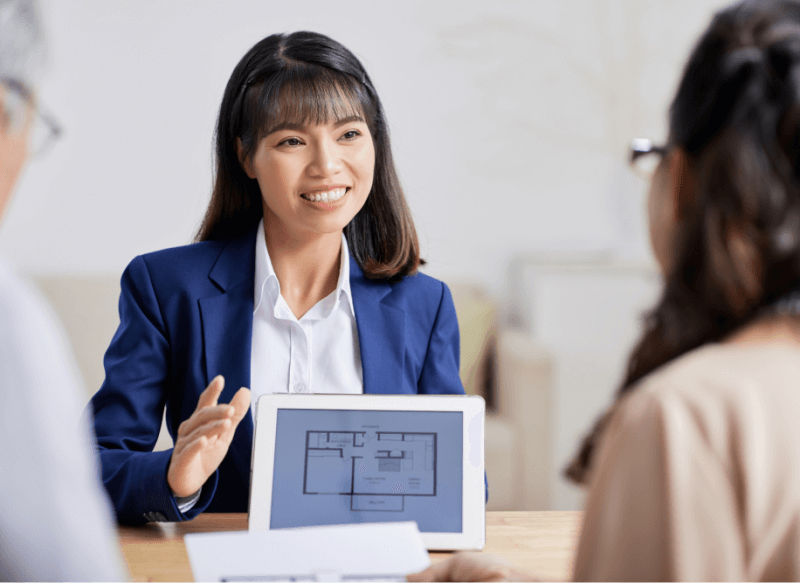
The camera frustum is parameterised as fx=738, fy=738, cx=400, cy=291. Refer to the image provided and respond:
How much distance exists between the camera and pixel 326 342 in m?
1.30

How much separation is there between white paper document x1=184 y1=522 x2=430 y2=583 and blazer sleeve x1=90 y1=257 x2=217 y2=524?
12cm

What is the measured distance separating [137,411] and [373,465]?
44 centimetres

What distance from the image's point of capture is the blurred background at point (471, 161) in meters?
2.89

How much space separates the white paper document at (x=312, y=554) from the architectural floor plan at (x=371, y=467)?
0.12ft

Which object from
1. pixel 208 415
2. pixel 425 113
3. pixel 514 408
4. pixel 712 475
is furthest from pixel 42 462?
pixel 425 113

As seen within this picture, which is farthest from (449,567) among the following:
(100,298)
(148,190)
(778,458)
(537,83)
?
(537,83)

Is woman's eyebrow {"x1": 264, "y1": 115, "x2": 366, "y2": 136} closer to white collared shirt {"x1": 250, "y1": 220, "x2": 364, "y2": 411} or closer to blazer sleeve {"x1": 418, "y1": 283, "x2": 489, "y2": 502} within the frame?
white collared shirt {"x1": 250, "y1": 220, "x2": 364, "y2": 411}

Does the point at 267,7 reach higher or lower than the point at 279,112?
higher

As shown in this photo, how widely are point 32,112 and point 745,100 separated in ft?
1.59

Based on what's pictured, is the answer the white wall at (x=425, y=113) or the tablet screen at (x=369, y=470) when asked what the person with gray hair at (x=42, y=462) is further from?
the white wall at (x=425, y=113)

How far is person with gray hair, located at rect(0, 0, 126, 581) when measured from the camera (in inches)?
A: 16.1

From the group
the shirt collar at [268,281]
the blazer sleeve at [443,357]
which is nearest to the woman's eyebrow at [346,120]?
the shirt collar at [268,281]

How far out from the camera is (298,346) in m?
1.29

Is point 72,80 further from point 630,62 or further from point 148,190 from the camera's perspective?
point 630,62
